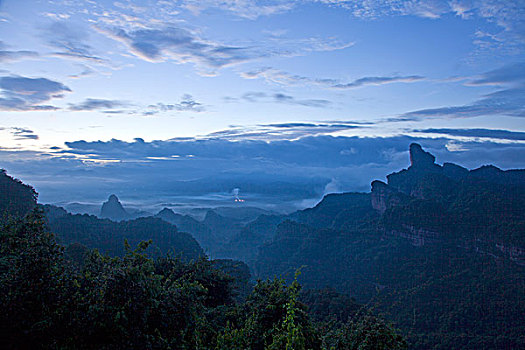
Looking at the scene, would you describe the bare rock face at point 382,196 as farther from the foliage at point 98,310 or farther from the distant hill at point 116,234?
the foliage at point 98,310

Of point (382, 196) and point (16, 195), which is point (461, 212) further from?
point (16, 195)

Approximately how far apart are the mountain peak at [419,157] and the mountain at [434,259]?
19.0 metres

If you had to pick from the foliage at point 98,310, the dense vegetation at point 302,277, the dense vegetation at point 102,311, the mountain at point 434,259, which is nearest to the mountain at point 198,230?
the dense vegetation at point 302,277

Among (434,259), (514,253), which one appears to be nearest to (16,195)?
(434,259)

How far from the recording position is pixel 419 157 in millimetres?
141125

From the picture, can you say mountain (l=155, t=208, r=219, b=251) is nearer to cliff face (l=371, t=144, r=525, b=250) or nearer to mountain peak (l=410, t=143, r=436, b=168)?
cliff face (l=371, t=144, r=525, b=250)

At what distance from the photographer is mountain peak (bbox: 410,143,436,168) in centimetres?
13975

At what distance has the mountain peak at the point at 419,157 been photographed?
458 feet

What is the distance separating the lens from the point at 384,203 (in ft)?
361

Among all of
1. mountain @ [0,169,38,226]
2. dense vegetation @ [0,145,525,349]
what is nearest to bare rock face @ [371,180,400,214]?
dense vegetation @ [0,145,525,349]

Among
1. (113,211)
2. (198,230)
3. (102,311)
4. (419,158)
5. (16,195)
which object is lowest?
(198,230)

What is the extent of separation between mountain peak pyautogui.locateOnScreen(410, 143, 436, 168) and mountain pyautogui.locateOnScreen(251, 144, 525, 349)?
19.0 meters

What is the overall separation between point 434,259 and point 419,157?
83894 millimetres

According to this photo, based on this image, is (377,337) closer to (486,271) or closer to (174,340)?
(174,340)
